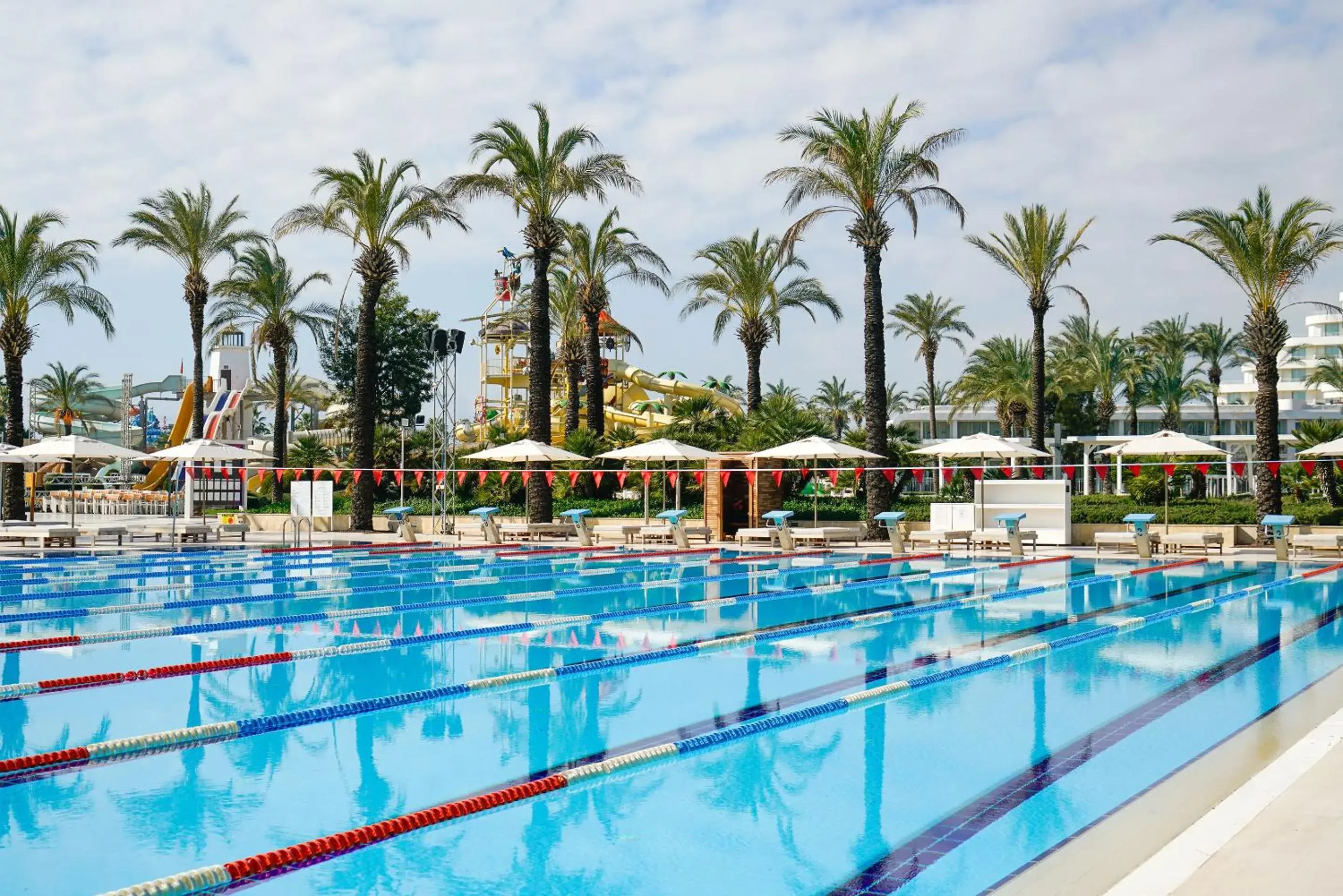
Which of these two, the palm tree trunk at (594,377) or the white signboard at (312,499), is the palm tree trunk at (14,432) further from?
the palm tree trunk at (594,377)


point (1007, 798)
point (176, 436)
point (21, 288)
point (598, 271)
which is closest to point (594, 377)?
point (598, 271)

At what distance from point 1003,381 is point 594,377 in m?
20.5

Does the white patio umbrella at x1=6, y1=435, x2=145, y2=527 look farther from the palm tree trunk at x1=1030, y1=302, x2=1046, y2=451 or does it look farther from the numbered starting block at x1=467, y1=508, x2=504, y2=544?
the palm tree trunk at x1=1030, y1=302, x2=1046, y2=451

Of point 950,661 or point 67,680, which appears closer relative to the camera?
point 67,680

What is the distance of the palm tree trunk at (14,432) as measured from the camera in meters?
28.8

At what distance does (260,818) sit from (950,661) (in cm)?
628

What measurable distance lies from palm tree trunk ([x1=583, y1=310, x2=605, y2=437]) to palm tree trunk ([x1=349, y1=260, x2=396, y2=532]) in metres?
6.08

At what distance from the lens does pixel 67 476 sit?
6153 centimetres

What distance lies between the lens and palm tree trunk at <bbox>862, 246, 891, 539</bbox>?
86.7ft

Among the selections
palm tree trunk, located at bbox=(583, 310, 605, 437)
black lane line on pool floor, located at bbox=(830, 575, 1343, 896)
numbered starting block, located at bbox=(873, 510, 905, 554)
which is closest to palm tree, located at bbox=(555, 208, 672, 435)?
palm tree trunk, located at bbox=(583, 310, 605, 437)

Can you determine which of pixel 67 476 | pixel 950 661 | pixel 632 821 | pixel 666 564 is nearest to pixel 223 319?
pixel 666 564

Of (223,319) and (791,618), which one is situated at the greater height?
(223,319)

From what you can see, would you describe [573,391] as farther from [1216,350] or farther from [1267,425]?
[1216,350]

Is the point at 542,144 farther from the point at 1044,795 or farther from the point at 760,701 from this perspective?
the point at 1044,795
